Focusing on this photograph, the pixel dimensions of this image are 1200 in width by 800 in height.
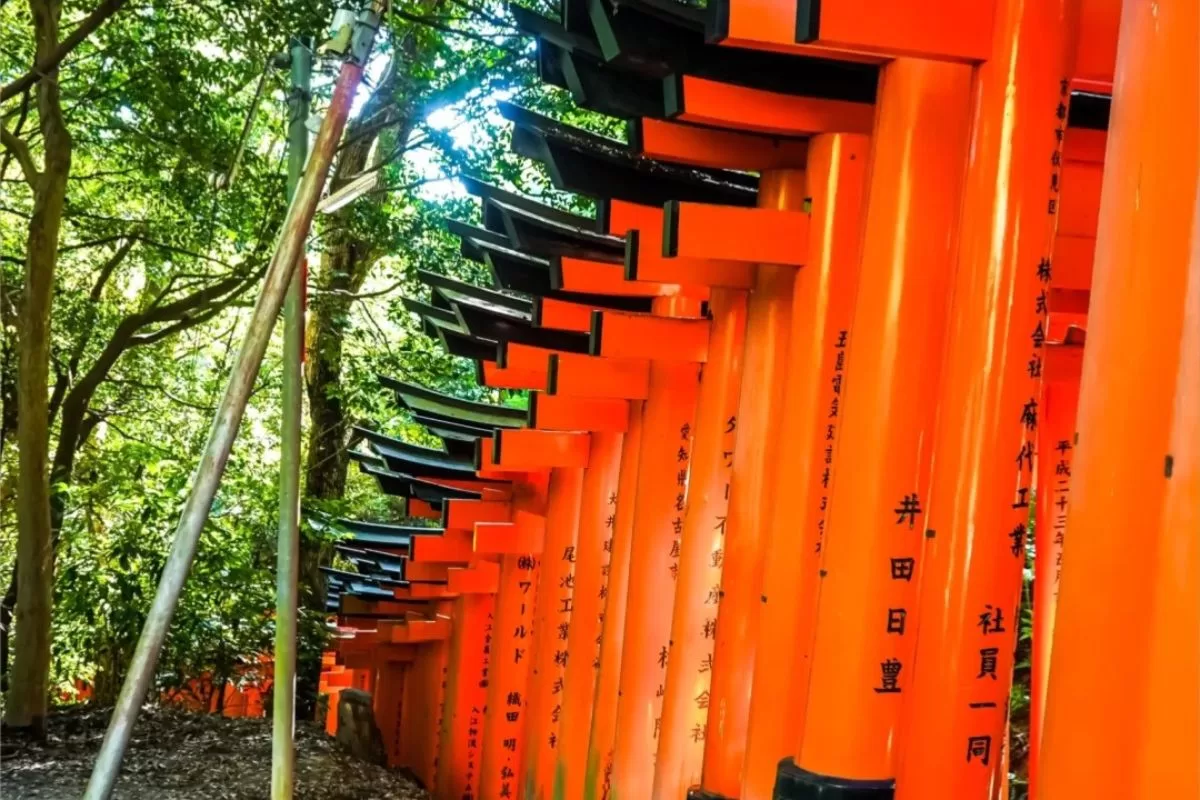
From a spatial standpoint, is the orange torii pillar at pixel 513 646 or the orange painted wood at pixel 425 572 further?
the orange painted wood at pixel 425 572

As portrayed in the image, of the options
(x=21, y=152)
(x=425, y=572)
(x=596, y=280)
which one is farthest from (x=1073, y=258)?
(x=425, y=572)

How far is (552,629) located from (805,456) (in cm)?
374

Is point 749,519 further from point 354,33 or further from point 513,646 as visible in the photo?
point 513,646

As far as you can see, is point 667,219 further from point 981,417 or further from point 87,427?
point 87,427

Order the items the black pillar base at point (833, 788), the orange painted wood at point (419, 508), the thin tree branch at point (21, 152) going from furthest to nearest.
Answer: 1. the orange painted wood at point (419, 508)
2. the thin tree branch at point (21, 152)
3. the black pillar base at point (833, 788)

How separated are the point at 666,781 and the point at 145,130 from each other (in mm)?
5627

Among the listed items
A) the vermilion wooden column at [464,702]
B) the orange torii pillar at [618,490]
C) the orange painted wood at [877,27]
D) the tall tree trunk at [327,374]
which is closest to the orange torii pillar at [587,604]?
the orange torii pillar at [618,490]

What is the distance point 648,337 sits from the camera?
4.67 meters

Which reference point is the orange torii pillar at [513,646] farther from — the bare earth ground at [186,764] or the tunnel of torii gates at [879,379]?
the tunnel of torii gates at [879,379]

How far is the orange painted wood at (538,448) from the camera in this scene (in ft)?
21.0

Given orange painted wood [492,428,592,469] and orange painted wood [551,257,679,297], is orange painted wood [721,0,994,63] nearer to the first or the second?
orange painted wood [551,257,679,297]

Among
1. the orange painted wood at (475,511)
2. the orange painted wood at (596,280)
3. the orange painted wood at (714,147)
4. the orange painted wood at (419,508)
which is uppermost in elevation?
the orange painted wood at (714,147)

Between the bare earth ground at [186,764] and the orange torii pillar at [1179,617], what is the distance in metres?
5.40

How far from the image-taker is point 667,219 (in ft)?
11.8
